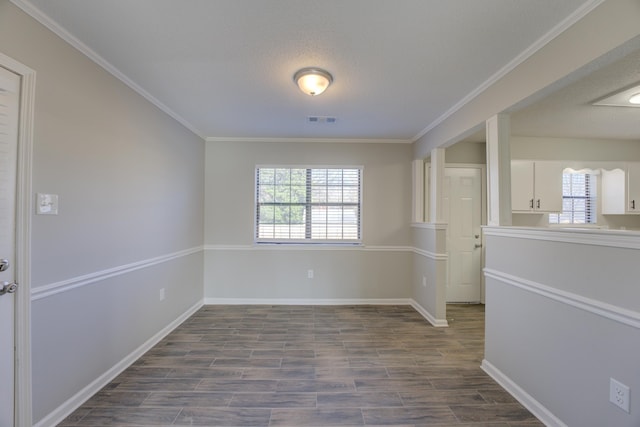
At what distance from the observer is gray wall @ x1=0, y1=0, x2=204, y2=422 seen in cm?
162

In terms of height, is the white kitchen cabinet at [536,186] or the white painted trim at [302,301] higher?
the white kitchen cabinet at [536,186]

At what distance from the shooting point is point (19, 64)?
1.48 metres

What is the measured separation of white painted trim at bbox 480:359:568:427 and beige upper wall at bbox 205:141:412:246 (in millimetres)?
2054

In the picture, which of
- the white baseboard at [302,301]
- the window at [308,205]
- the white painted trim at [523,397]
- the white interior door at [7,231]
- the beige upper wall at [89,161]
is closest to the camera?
the white interior door at [7,231]

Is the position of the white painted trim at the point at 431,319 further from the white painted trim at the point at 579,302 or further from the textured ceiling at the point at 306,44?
the textured ceiling at the point at 306,44

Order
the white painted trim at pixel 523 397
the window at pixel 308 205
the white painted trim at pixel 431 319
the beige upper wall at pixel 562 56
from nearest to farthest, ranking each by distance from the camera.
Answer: the beige upper wall at pixel 562 56
the white painted trim at pixel 523 397
the white painted trim at pixel 431 319
the window at pixel 308 205

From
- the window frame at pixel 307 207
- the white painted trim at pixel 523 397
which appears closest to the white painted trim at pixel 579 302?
the white painted trim at pixel 523 397

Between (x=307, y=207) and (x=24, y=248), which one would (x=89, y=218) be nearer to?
(x=24, y=248)

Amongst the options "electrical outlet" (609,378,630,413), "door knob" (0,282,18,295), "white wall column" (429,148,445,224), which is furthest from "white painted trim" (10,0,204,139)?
"electrical outlet" (609,378,630,413)

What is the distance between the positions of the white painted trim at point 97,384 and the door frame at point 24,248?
0.16m

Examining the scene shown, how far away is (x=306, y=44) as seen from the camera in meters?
1.82

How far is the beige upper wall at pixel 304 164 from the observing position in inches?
160

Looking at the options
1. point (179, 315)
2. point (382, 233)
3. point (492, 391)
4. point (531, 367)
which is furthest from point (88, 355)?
point (382, 233)

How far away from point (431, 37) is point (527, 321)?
2.07 metres
